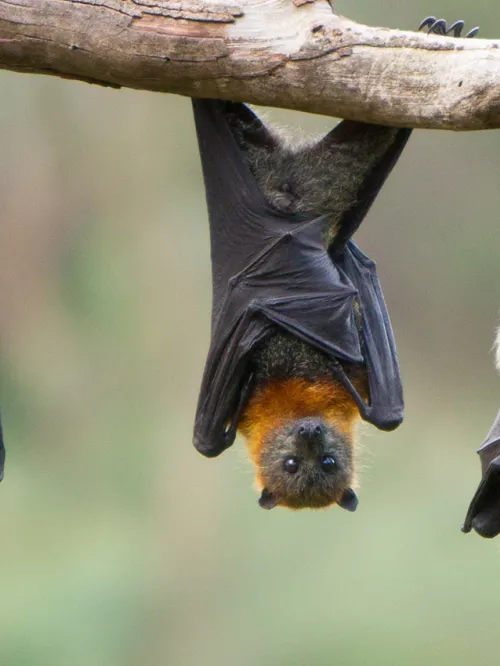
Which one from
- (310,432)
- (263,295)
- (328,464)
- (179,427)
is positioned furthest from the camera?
(179,427)

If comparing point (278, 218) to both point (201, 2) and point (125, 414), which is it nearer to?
point (201, 2)

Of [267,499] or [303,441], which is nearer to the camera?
[303,441]

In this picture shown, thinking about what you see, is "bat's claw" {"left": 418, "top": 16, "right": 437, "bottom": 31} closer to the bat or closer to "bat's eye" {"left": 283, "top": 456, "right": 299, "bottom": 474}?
the bat

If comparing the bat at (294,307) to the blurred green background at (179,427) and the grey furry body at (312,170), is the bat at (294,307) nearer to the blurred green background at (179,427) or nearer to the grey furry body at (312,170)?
the grey furry body at (312,170)

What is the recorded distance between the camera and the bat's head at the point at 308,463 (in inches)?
235

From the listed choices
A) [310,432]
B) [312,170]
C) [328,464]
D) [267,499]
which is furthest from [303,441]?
[312,170]

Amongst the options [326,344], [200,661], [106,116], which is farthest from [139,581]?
[326,344]

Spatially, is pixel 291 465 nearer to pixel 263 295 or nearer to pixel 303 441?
pixel 303 441

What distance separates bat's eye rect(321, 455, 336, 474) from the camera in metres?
6.02

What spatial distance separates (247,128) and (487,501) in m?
1.95

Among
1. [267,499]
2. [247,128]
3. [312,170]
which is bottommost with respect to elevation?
[267,499]

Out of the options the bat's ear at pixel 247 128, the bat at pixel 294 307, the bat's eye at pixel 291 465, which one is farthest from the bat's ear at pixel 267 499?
the bat's ear at pixel 247 128

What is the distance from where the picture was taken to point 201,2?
14.0ft

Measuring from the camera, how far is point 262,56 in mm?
4176
